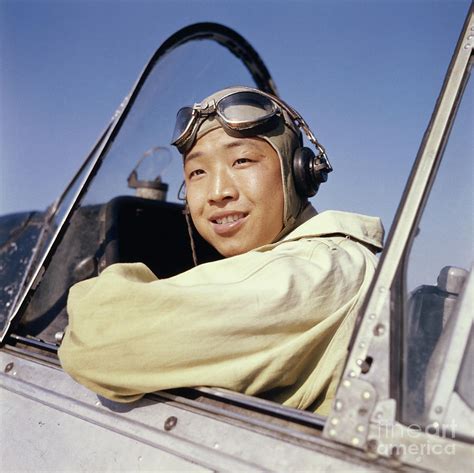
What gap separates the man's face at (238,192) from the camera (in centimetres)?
185

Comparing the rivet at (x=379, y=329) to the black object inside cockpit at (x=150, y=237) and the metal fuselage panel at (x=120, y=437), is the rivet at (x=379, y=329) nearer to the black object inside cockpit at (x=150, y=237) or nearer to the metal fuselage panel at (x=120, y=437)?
the metal fuselage panel at (x=120, y=437)

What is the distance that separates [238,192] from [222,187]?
52 millimetres

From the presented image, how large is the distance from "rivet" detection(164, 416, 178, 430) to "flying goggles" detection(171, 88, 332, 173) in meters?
0.93

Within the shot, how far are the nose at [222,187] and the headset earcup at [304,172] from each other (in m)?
0.21

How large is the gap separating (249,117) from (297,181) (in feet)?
0.84

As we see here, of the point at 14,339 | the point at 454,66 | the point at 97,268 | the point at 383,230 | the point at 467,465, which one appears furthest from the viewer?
the point at 97,268

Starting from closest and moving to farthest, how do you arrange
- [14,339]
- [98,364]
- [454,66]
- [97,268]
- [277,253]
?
[454,66] < [98,364] < [277,253] < [14,339] < [97,268]

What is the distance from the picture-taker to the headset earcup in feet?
6.30

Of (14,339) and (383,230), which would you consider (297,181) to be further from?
(14,339)

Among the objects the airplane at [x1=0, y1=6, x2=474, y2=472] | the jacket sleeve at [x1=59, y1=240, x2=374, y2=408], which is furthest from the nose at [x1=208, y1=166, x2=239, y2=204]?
the airplane at [x1=0, y1=6, x2=474, y2=472]

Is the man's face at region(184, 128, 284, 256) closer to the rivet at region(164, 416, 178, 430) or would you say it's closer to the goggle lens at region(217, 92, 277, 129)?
the goggle lens at region(217, 92, 277, 129)

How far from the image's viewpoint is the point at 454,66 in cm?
121

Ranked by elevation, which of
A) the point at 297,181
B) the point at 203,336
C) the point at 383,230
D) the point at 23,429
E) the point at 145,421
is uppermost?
the point at 297,181

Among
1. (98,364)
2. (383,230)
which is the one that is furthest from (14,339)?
(383,230)
